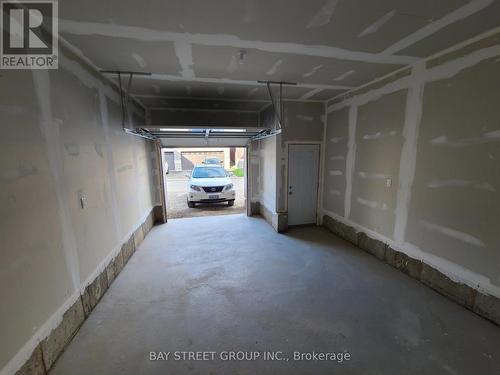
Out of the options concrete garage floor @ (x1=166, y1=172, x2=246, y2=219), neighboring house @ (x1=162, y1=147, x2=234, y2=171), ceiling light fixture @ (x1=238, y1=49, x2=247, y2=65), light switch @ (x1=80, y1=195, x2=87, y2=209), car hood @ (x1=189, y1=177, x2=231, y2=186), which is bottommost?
concrete garage floor @ (x1=166, y1=172, x2=246, y2=219)

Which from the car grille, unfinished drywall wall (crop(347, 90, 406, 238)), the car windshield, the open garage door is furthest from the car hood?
unfinished drywall wall (crop(347, 90, 406, 238))

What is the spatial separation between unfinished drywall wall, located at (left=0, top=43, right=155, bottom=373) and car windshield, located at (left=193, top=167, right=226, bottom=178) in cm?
404

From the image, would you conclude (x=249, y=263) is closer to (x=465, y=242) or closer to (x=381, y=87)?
(x=465, y=242)

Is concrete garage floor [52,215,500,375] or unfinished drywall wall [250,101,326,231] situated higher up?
unfinished drywall wall [250,101,326,231]

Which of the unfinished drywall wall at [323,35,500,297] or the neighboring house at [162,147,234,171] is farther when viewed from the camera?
the neighboring house at [162,147,234,171]

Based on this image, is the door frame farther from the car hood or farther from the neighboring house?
the neighboring house

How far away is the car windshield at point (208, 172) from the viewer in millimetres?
6898

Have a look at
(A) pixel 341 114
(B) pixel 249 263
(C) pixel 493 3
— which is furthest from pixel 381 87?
(B) pixel 249 263

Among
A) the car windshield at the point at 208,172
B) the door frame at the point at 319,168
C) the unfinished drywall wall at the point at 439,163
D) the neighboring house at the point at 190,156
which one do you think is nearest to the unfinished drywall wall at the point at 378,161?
the unfinished drywall wall at the point at 439,163

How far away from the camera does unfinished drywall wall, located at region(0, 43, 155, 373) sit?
1.38 metres

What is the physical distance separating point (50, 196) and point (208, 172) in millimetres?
5322

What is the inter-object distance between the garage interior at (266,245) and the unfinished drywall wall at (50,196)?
1cm

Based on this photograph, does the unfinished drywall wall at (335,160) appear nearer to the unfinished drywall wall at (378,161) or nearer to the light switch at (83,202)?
the unfinished drywall wall at (378,161)

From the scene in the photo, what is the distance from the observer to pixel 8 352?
52.6 inches
